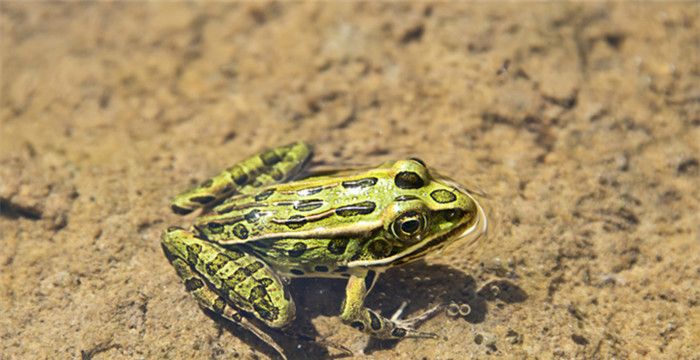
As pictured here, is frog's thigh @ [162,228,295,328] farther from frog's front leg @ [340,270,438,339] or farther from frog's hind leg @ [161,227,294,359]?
frog's front leg @ [340,270,438,339]

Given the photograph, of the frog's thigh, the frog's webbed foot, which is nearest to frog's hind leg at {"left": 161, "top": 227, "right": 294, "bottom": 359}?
the frog's thigh

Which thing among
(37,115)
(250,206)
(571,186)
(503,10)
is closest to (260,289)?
(250,206)

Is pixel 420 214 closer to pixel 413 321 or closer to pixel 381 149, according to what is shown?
pixel 413 321

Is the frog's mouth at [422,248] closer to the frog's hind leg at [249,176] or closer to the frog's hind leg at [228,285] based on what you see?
the frog's hind leg at [228,285]

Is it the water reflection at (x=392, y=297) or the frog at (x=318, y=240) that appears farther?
the water reflection at (x=392, y=297)

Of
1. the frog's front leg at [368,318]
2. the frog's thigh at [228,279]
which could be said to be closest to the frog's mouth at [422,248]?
the frog's front leg at [368,318]
